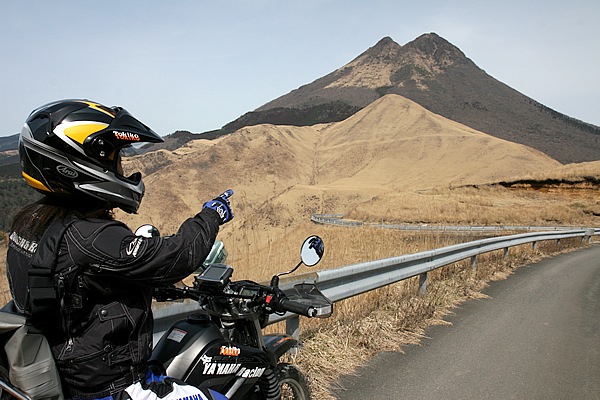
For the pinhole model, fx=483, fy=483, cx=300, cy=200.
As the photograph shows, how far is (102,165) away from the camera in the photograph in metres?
2.03

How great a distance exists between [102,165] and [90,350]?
746 mm

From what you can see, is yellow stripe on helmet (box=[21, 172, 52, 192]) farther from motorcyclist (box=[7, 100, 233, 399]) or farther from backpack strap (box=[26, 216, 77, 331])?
backpack strap (box=[26, 216, 77, 331])

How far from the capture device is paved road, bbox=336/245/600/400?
4.63 metres

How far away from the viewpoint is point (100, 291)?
6.23 feet

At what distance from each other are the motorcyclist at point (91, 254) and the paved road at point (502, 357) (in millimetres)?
2930

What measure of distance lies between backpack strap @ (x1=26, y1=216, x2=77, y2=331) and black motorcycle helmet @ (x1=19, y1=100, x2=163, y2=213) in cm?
24

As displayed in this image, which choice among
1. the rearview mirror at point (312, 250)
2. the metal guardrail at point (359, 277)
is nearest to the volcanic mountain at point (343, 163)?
the metal guardrail at point (359, 277)

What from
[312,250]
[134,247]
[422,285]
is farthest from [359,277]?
[134,247]

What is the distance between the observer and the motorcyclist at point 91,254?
1845mm

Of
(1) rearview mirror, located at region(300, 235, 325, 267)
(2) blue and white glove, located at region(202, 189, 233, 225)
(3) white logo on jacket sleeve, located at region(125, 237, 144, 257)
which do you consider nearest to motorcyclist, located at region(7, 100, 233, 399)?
(3) white logo on jacket sleeve, located at region(125, 237, 144, 257)

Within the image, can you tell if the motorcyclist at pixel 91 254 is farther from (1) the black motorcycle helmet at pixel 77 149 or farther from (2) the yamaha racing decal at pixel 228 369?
(2) the yamaha racing decal at pixel 228 369

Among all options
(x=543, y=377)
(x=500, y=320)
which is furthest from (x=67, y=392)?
(x=500, y=320)

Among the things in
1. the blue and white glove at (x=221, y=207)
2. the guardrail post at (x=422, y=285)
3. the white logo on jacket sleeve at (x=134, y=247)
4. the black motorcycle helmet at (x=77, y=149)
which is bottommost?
the guardrail post at (x=422, y=285)

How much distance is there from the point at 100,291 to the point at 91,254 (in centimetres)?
16
